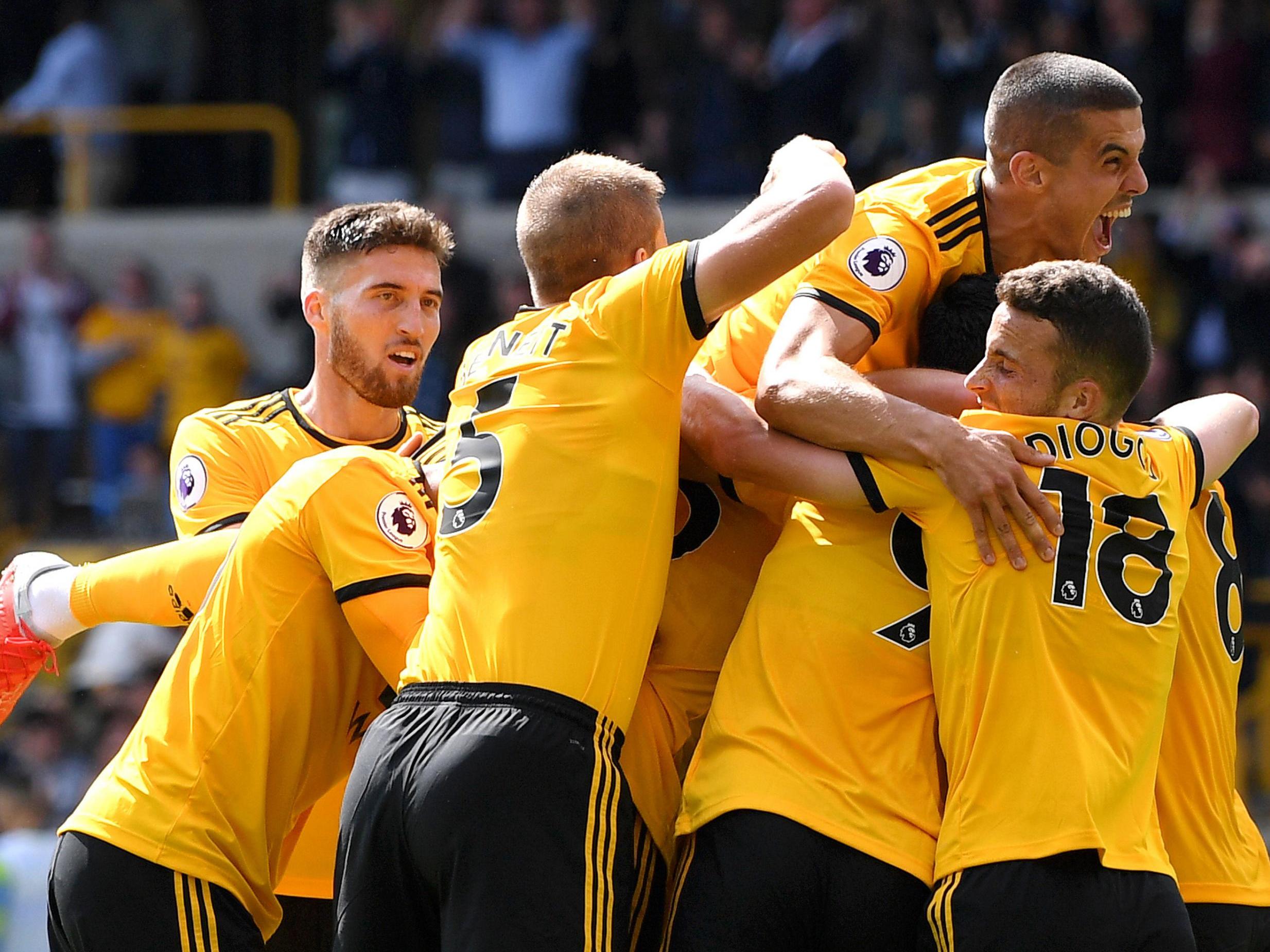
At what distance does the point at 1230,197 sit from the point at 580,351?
910cm

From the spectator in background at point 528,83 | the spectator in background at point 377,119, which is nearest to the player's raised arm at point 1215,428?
the spectator in background at point 528,83

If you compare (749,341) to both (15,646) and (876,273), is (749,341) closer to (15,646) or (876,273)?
(876,273)

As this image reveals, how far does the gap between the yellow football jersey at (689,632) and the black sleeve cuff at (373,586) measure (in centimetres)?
59

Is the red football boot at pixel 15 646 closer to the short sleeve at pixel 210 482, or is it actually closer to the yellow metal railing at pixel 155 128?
the short sleeve at pixel 210 482

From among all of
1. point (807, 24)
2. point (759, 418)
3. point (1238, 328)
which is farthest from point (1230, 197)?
point (759, 418)

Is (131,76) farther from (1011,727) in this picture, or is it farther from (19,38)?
(1011,727)

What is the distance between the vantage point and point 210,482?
16.7 ft

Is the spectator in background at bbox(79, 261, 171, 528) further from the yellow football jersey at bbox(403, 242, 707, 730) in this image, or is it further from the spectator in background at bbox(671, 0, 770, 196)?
the yellow football jersey at bbox(403, 242, 707, 730)

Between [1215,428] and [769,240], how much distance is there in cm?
114

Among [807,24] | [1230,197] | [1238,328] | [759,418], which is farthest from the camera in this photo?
[807,24]

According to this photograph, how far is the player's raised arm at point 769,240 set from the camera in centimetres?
389

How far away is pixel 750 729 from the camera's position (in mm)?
3857

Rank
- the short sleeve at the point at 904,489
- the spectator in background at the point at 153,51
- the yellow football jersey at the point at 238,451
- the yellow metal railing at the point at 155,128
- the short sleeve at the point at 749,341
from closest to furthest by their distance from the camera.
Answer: the short sleeve at the point at 904,489
the short sleeve at the point at 749,341
the yellow football jersey at the point at 238,451
the yellow metal railing at the point at 155,128
the spectator in background at the point at 153,51

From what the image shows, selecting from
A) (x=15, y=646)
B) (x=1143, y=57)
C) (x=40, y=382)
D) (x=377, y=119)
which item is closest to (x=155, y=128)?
(x=377, y=119)
